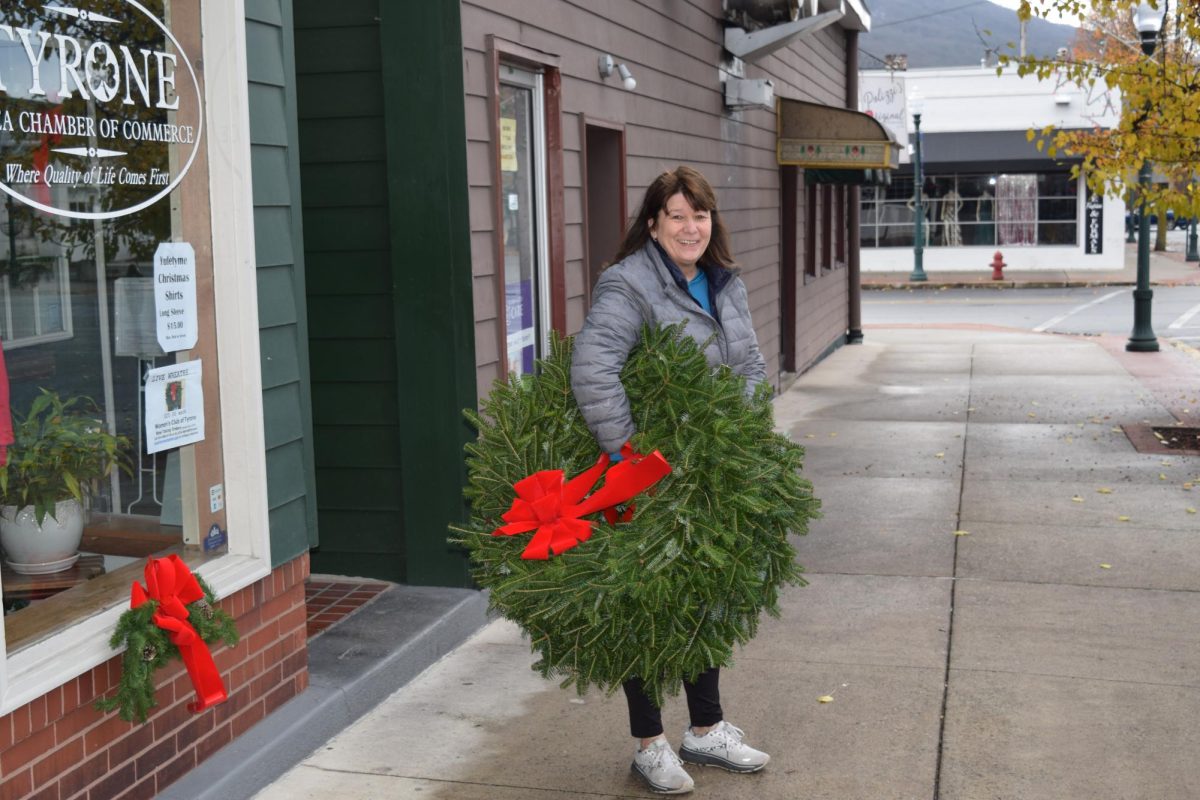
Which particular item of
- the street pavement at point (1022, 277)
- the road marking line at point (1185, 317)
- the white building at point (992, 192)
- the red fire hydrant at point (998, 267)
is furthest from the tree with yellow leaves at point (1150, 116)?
the white building at point (992, 192)

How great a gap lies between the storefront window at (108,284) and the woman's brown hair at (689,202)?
1.33 meters

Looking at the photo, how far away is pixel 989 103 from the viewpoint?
3684 centimetres

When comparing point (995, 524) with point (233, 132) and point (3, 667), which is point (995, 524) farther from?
point (3, 667)

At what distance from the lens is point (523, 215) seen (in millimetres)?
7285

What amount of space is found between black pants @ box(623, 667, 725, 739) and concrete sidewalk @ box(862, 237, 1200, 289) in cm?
3008

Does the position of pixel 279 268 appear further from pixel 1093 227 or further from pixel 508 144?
pixel 1093 227

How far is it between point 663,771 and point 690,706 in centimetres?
27

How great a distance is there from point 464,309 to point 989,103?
33.4 m

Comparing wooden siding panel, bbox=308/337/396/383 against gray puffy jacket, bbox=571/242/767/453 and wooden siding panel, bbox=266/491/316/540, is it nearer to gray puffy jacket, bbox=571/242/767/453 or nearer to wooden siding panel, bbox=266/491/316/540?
wooden siding panel, bbox=266/491/316/540

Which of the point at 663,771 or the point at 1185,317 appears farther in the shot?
the point at 1185,317

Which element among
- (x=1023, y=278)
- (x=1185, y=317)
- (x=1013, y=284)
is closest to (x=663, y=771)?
(x=1185, y=317)

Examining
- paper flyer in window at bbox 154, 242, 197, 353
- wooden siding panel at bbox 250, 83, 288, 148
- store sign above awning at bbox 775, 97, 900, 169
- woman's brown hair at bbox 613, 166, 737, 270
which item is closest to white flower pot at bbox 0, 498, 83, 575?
paper flyer in window at bbox 154, 242, 197, 353

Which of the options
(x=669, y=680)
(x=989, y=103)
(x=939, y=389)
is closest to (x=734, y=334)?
(x=669, y=680)

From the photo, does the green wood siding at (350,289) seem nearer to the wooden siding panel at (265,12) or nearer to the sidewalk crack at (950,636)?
the wooden siding panel at (265,12)
